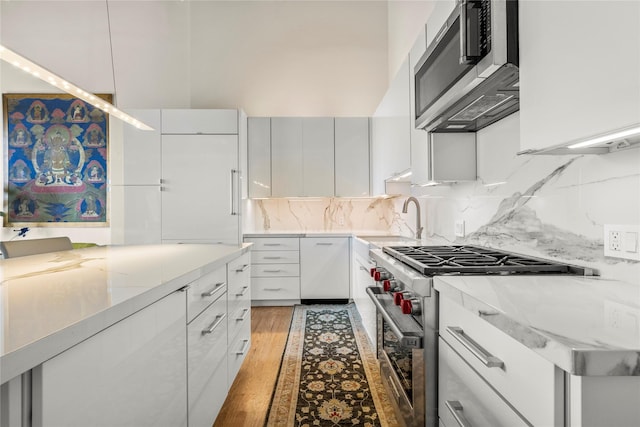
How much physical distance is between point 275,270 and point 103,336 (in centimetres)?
317

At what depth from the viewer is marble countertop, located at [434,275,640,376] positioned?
0.51 m

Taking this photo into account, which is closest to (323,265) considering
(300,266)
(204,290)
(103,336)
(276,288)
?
(300,266)

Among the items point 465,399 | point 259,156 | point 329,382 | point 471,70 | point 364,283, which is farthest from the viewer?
point 259,156

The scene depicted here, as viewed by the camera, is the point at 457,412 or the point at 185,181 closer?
the point at 457,412

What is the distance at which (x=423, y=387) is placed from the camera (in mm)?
1213

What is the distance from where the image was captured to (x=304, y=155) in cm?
412

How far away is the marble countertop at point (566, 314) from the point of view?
51 centimetres

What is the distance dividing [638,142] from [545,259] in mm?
571

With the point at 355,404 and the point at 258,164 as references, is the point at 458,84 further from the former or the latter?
the point at 258,164

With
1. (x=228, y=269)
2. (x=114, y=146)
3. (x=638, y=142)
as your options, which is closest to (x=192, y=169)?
(x=114, y=146)

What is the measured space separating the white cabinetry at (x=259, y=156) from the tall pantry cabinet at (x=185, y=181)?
0.40m

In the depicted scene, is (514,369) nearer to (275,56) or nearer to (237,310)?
(237,310)

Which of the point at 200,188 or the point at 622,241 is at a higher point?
the point at 200,188

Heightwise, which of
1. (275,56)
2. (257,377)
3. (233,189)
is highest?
(275,56)
